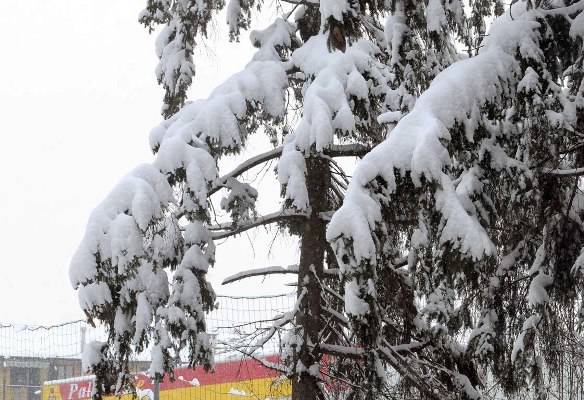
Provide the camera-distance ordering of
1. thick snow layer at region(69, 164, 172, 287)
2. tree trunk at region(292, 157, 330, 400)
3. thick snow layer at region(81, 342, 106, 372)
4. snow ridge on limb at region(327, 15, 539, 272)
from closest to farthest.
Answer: snow ridge on limb at region(327, 15, 539, 272)
thick snow layer at region(69, 164, 172, 287)
thick snow layer at region(81, 342, 106, 372)
tree trunk at region(292, 157, 330, 400)

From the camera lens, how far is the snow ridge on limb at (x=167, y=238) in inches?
217

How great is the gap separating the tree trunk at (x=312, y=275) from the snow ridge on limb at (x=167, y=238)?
2.62 ft

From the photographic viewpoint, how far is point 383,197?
4.12 m

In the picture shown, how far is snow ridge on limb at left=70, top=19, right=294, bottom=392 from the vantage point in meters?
5.50

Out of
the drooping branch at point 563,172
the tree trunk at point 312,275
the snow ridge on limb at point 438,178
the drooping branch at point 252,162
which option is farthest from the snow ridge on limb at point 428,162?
the drooping branch at point 252,162

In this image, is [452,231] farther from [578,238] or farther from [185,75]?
[185,75]

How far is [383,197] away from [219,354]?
3.76m

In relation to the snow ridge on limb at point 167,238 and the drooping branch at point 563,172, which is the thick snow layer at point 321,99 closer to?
the snow ridge on limb at point 167,238

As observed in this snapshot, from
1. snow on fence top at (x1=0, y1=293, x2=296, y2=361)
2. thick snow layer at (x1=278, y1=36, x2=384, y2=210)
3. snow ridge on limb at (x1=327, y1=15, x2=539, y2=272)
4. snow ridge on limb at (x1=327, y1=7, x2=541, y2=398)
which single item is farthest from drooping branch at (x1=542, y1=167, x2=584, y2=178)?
snow on fence top at (x1=0, y1=293, x2=296, y2=361)

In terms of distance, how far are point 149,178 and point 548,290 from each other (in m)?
2.85

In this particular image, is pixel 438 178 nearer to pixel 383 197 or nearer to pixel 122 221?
pixel 383 197

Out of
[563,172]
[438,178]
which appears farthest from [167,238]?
[563,172]

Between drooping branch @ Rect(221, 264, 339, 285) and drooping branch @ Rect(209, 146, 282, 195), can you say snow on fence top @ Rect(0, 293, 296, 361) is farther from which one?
drooping branch @ Rect(209, 146, 282, 195)

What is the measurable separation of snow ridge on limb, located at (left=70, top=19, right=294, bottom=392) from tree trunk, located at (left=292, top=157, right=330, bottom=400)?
31.5 inches
